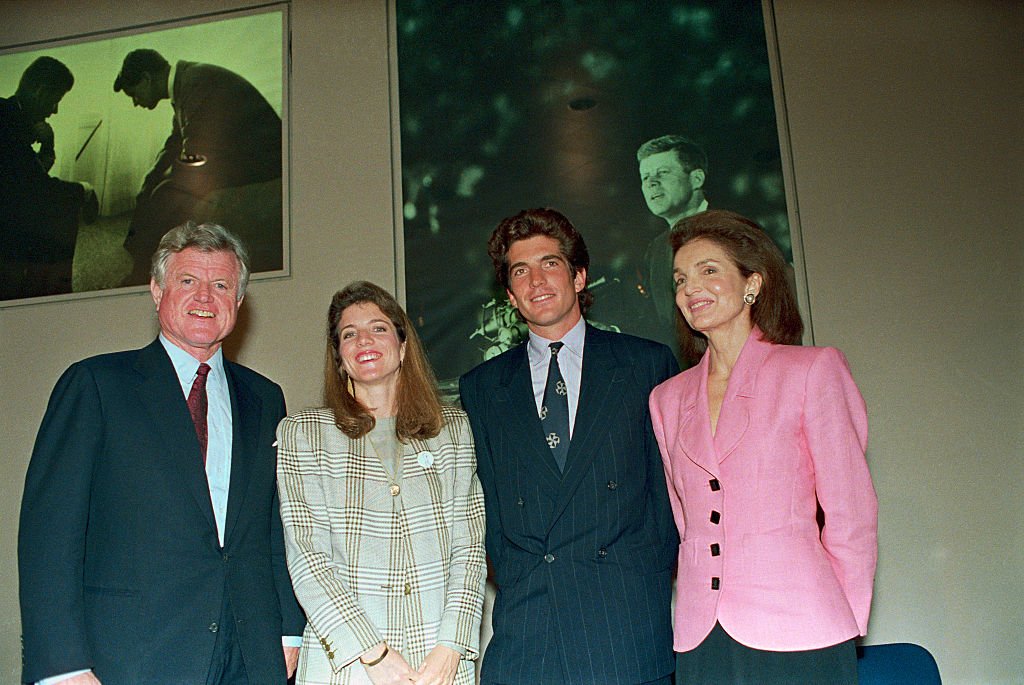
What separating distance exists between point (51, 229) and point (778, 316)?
3.82m

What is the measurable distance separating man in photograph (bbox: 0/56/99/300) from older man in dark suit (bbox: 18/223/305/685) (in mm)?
2239

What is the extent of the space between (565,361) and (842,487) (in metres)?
0.96

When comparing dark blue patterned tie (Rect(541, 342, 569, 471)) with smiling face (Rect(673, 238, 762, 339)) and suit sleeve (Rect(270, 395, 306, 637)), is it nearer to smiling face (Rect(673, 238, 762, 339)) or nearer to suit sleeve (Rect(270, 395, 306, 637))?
smiling face (Rect(673, 238, 762, 339))

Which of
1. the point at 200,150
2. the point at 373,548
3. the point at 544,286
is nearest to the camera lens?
the point at 373,548

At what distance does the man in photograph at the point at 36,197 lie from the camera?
15.7 ft

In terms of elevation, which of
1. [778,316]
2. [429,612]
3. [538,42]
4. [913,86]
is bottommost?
[429,612]

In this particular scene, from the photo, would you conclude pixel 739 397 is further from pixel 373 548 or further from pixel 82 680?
pixel 82 680

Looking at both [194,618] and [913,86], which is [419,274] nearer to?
[194,618]

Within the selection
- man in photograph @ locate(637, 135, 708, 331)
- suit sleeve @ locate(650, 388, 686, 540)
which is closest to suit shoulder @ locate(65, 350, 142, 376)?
suit sleeve @ locate(650, 388, 686, 540)

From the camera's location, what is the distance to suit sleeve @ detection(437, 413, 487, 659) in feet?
8.46

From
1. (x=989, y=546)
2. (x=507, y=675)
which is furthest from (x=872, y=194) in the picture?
(x=507, y=675)

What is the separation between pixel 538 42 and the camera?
15.3 ft

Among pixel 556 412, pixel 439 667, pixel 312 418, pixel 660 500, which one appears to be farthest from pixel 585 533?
pixel 312 418

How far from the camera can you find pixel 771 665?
2258mm
